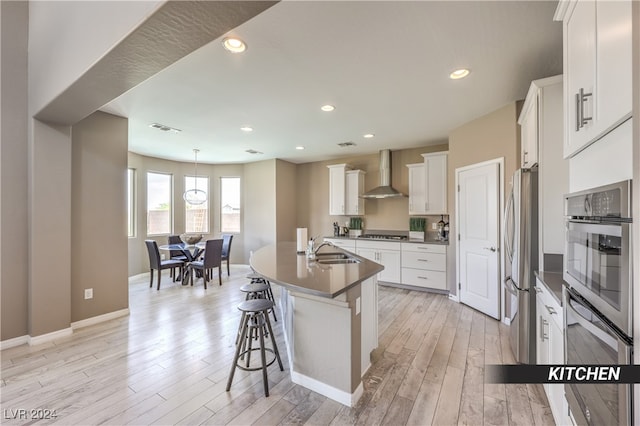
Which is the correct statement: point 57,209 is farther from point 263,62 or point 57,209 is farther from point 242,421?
point 242,421

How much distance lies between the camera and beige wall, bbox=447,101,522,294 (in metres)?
3.09

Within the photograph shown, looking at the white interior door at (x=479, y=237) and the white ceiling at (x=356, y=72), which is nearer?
the white ceiling at (x=356, y=72)

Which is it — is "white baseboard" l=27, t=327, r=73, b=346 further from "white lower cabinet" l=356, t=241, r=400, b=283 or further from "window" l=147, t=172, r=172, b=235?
"white lower cabinet" l=356, t=241, r=400, b=283

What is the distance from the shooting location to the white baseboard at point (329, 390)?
1.79 m

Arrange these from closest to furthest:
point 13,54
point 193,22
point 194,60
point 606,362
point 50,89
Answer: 1. point 606,362
2. point 193,22
3. point 194,60
4. point 50,89
5. point 13,54

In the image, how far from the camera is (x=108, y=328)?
308 cm

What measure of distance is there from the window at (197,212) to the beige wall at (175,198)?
9 cm

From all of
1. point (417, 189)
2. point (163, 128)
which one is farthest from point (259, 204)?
point (417, 189)

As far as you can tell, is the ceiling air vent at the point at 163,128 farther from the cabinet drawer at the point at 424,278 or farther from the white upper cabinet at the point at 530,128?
the cabinet drawer at the point at 424,278

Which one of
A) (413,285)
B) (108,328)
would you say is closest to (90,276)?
(108,328)

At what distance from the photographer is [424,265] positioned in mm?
4516

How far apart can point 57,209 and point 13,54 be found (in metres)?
1.70

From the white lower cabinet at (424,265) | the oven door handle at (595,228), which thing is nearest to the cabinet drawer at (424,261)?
the white lower cabinet at (424,265)

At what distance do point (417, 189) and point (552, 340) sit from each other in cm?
357
